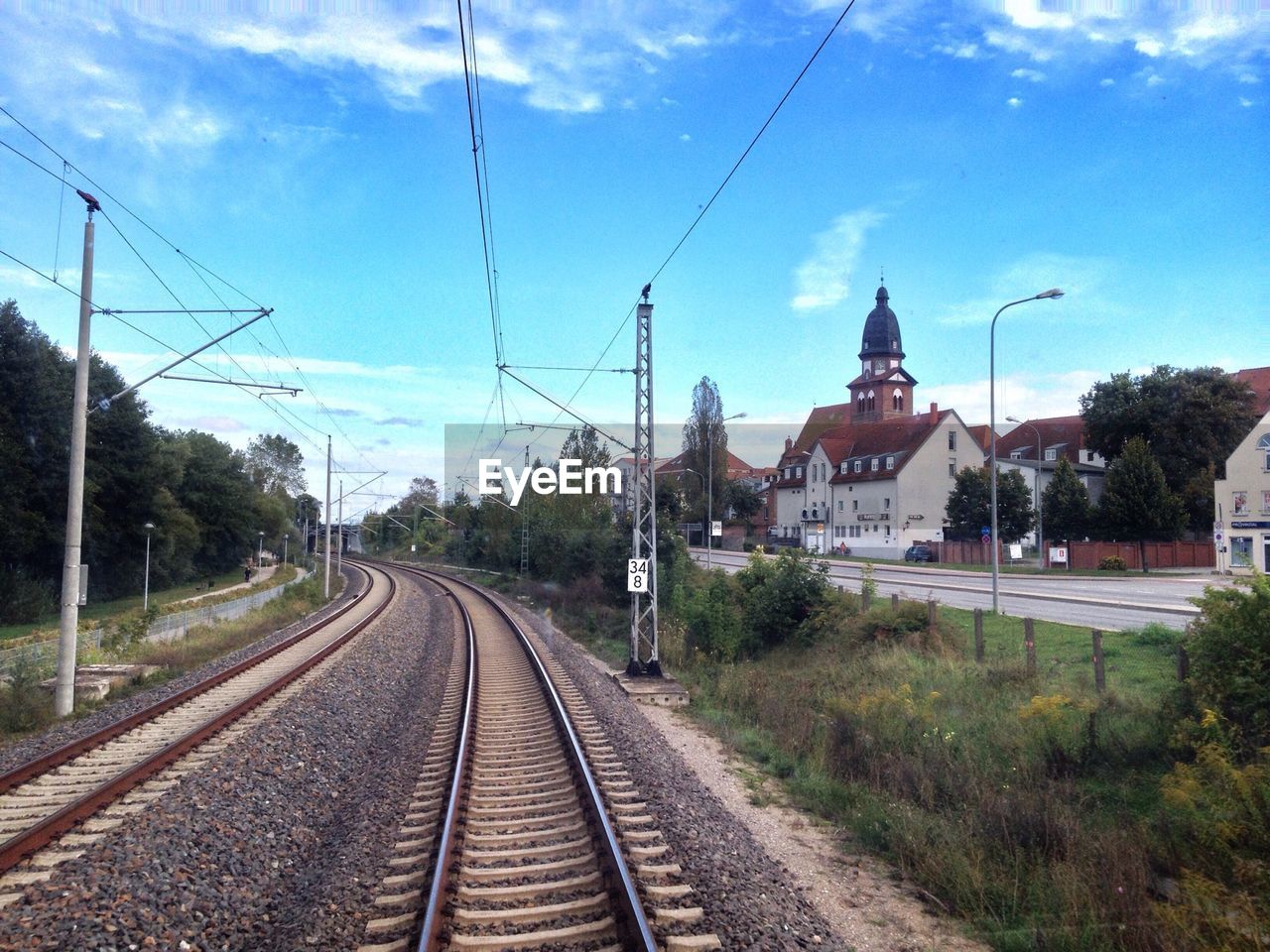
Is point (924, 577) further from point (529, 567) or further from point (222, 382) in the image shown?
point (222, 382)

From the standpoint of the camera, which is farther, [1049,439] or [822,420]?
[822,420]

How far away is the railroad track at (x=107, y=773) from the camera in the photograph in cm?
688

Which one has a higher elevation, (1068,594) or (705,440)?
(705,440)

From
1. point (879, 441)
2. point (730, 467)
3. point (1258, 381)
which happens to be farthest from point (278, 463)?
point (1258, 381)

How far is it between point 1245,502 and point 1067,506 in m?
12.5

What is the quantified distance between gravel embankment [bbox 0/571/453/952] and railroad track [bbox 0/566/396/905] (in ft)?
1.05

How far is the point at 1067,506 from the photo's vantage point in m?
53.0

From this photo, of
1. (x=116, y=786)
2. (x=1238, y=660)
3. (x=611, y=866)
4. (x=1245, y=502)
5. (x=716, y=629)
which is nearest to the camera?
(x=611, y=866)

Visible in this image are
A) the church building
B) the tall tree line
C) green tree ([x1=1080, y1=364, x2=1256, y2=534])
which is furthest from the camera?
the church building

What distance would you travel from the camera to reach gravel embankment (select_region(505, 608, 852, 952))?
18.4 feet

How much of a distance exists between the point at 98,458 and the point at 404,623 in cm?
2674

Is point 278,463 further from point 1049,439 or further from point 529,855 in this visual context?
point 529,855

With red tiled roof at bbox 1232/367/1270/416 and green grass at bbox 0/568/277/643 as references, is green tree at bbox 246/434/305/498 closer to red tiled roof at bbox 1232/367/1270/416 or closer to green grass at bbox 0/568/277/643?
green grass at bbox 0/568/277/643

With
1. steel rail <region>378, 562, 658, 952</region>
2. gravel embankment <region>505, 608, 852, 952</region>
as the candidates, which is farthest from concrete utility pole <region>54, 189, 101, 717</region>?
gravel embankment <region>505, 608, 852, 952</region>
